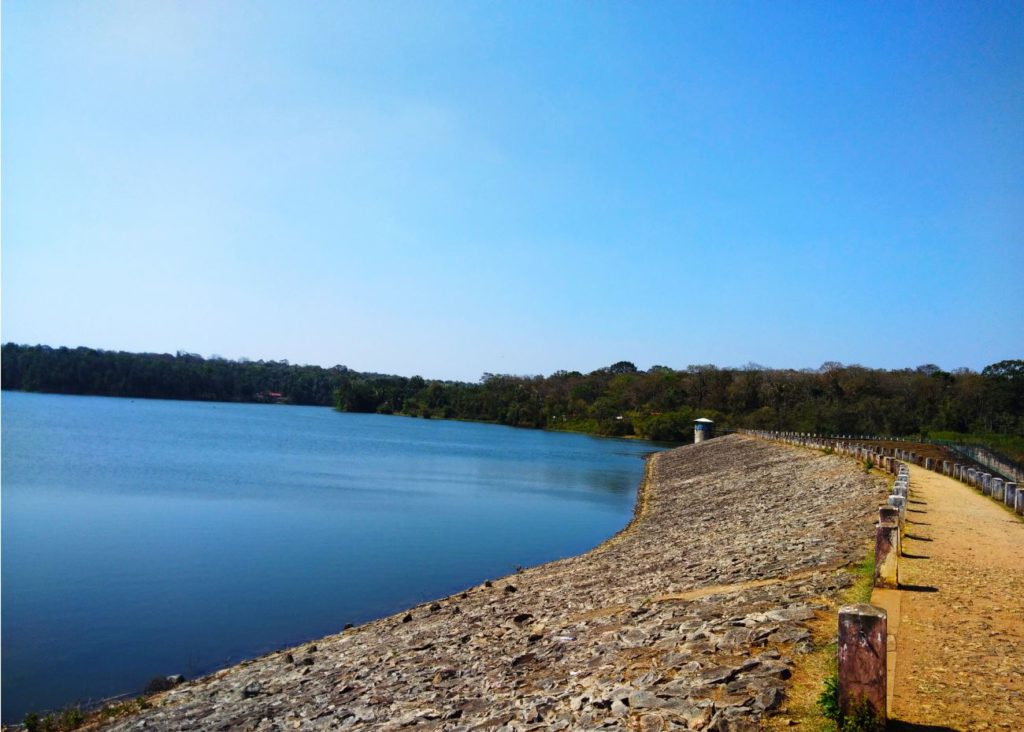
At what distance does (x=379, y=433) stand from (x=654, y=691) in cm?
10290

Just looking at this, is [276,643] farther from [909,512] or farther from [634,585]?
[909,512]

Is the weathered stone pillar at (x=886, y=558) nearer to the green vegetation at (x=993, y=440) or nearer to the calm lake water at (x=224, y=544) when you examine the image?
the calm lake water at (x=224, y=544)

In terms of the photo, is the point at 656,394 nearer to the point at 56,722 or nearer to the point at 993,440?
the point at 993,440

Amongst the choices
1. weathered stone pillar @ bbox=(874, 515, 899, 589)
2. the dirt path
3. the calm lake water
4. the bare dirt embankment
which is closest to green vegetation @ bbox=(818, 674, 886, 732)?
the dirt path

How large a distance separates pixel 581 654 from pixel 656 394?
5120 inches

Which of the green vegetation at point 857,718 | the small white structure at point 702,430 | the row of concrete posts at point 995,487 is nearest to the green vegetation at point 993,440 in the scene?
the row of concrete posts at point 995,487

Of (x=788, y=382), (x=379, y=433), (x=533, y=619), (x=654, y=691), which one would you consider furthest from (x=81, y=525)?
(x=788, y=382)

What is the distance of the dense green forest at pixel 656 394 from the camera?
88.4m

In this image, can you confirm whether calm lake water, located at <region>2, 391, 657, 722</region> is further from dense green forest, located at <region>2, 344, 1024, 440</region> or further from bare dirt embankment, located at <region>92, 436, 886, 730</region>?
dense green forest, located at <region>2, 344, 1024, 440</region>

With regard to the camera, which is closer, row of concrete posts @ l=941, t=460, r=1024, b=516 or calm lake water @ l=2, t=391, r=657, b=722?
calm lake water @ l=2, t=391, r=657, b=722

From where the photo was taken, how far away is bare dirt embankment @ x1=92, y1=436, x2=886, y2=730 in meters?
8.29

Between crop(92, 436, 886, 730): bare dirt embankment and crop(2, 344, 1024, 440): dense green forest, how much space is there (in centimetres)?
6401

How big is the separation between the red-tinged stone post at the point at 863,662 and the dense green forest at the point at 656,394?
241ft

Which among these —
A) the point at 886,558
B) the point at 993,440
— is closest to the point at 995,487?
the point at 886,558
